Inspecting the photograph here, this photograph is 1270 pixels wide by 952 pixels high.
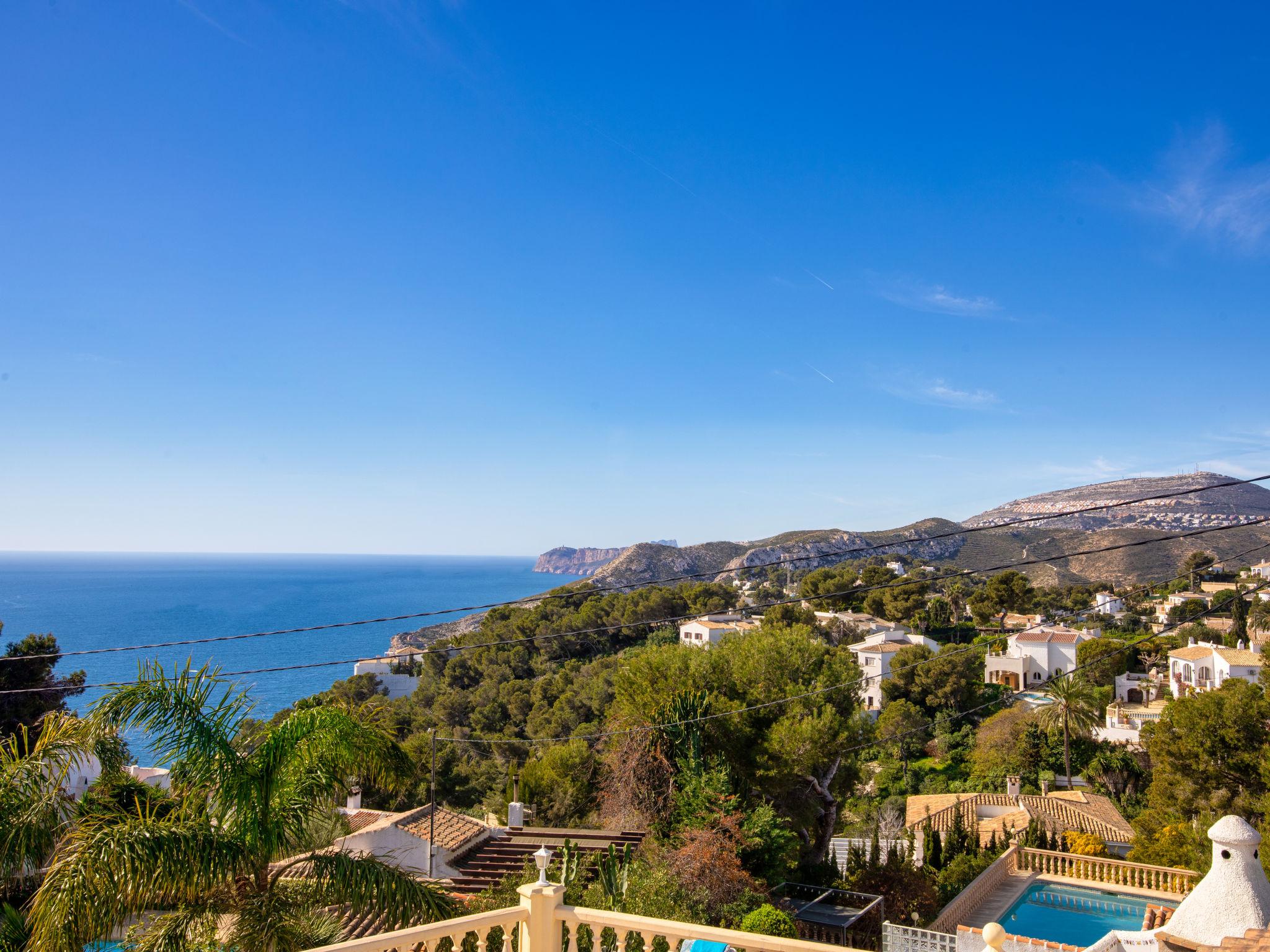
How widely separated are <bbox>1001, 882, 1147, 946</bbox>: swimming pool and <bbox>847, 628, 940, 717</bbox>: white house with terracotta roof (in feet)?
90.8

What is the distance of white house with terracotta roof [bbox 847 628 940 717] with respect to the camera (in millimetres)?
45625

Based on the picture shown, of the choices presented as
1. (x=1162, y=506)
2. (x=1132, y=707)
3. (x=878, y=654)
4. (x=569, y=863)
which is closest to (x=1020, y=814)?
(x=569, y=863)

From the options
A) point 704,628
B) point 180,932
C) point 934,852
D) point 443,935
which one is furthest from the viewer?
point 704,628

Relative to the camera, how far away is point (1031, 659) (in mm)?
49594

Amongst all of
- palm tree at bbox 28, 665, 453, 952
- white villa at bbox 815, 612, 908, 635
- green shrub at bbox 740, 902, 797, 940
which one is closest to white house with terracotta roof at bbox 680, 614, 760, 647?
white villa at bbox 815, 612, 908, 635

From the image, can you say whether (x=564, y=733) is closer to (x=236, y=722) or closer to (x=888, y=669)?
(x=888, y=669)

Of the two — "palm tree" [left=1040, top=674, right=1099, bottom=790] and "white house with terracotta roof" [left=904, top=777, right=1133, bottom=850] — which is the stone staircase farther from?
"palm tree" [left=1040, top=674, right=1099, bottom=790]

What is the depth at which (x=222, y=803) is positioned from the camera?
245 inches

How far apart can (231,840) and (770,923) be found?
7.78 m

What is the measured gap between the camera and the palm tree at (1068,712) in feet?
103

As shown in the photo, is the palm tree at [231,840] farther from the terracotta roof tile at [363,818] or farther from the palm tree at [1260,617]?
the palm tree at [1260,617]

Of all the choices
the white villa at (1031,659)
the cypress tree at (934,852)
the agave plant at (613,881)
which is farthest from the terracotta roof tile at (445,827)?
the white villa at (1031,659)

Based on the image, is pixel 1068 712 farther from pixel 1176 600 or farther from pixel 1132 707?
pixel 1176 600

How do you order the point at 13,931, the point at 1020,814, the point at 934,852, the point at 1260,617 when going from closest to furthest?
the point at 13,931 < the point at 934,852 < the point at 1020,814 < the point at 1260,617
